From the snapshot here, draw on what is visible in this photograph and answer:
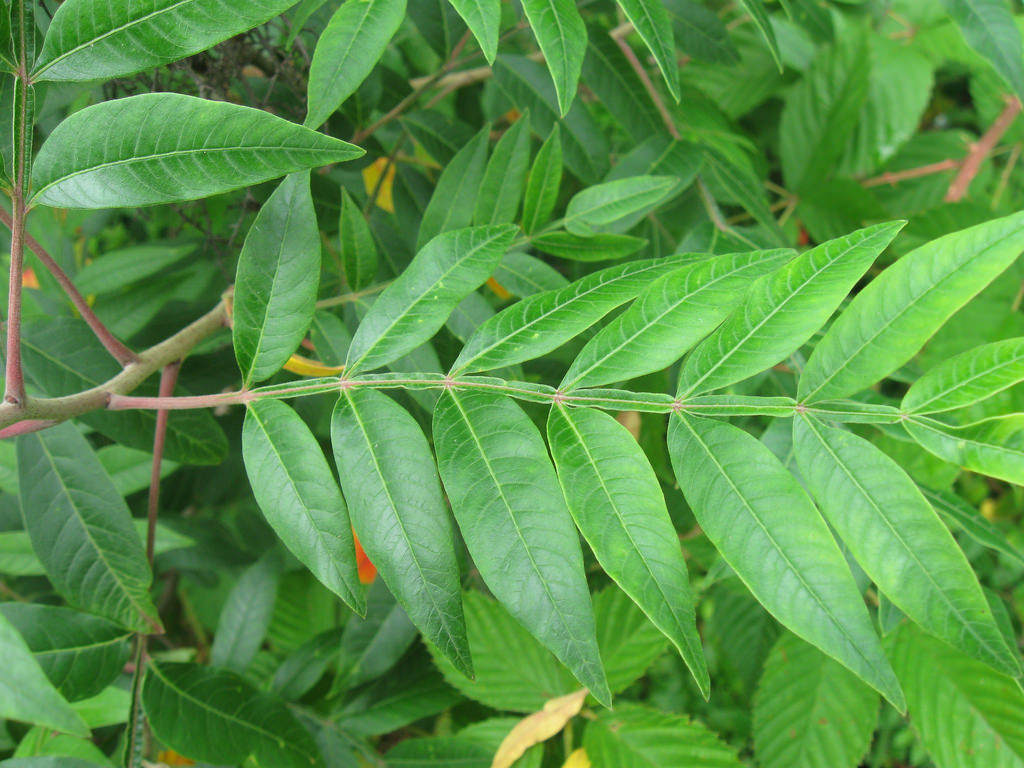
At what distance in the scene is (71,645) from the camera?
0.78 metres

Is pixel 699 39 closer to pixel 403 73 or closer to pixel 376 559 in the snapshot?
pixel 403 73

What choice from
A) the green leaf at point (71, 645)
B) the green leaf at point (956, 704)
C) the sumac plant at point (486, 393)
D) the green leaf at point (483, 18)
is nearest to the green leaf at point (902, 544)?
the sumac plant at point (486, 393)

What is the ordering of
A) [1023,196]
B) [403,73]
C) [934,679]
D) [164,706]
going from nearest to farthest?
[164,706] < [934,679] < [403,73] < [1023,196]

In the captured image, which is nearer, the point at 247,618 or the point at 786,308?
the point at 786,308

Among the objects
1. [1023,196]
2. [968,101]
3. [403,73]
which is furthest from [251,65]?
[968,101]

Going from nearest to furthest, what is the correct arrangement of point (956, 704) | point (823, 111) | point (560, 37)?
point (560, 37) < point (956, 704) < point (823, 111)

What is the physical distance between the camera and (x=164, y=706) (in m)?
0.81

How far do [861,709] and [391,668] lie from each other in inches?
26.5

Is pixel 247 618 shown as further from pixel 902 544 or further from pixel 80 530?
pixel 902 544

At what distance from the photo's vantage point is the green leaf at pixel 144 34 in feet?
1.75

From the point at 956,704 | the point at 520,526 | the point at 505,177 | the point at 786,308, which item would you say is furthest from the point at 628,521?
the point at 956,704

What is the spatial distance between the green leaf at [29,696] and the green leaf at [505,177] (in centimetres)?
57

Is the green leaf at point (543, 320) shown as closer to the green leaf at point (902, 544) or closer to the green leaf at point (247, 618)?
the green leaf at point (902, 544)

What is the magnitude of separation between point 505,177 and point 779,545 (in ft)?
1.65
